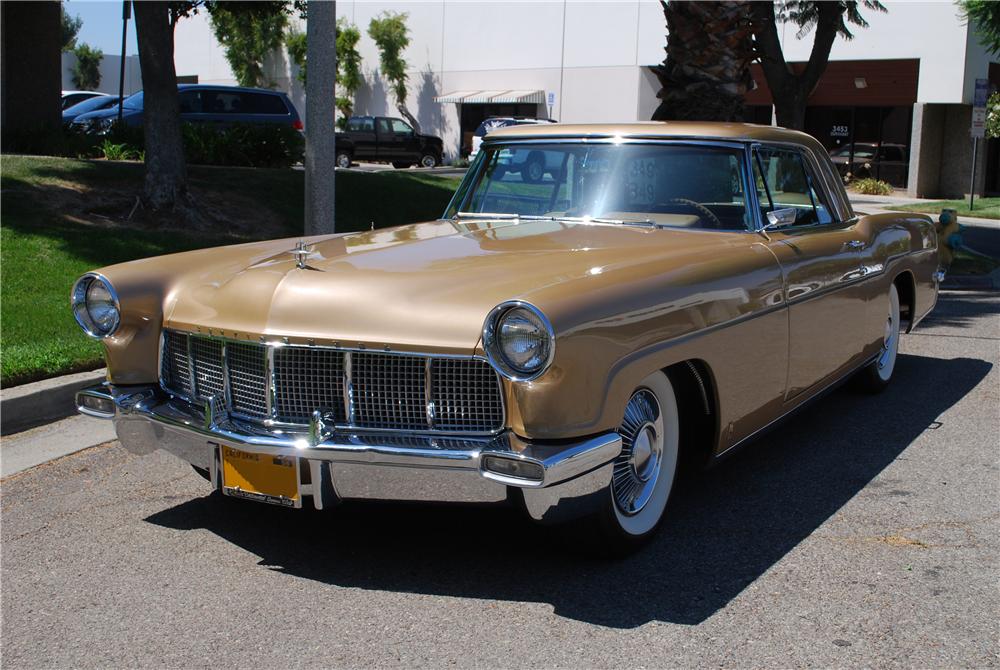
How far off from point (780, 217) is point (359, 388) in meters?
2.29

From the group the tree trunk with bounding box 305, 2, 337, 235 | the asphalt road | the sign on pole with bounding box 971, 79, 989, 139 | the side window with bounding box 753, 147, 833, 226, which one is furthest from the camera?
the sign on pole with bounding box 971, 79, 989, 139

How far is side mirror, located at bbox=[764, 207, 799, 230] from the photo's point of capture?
4787 millimetres

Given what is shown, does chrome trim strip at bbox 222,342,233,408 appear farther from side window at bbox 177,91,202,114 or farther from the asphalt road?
side window at bbox 177,91,202,114

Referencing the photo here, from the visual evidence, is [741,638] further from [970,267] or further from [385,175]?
[385,175]

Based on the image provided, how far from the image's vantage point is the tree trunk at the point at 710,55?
10.8 m

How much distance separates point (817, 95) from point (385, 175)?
21.0 m

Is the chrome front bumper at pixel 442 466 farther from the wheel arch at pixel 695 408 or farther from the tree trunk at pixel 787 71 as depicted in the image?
the tree trunk at pixel 787 71

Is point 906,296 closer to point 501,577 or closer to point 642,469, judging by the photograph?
point 642,469

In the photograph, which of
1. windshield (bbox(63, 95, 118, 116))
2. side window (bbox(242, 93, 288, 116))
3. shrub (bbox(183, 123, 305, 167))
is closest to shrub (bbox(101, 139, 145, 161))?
shrub (bbox(183, 123, 305, 167))

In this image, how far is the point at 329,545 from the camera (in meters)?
4.04

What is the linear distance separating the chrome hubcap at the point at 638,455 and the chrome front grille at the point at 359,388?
0.58m

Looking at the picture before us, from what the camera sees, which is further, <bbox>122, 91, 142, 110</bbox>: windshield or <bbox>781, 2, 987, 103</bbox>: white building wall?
<bbox>781, 2, 987, 103</bbox>: white building wall

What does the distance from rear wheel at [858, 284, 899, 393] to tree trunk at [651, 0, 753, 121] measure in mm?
4722

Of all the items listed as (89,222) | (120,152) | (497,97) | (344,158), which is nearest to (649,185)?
(89,222)
